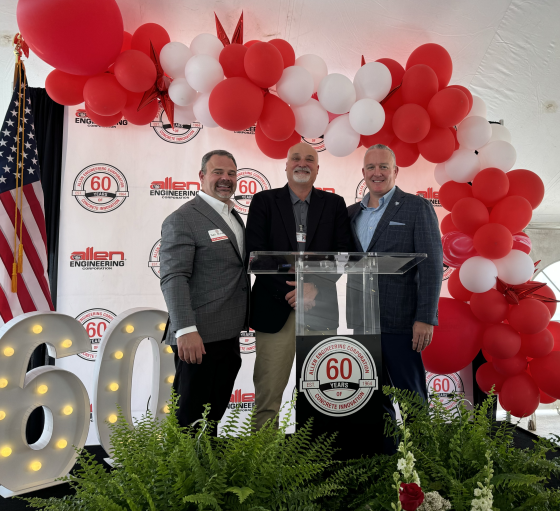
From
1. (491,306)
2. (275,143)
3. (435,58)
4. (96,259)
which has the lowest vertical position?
(491,306)

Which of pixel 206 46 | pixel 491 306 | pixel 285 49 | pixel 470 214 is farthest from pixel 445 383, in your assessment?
pixel 206 46

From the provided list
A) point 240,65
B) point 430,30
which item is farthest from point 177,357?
point 430,30

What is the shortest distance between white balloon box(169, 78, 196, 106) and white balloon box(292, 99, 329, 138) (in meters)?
0.66

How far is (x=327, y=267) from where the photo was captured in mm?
1471

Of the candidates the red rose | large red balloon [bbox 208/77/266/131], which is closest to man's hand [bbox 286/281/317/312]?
the red rose

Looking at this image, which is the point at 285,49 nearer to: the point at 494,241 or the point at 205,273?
the point at 205,273

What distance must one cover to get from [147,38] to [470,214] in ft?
7.47

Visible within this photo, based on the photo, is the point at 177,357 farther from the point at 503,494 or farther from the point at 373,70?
the point at 373,70

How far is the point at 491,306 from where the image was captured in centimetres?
286

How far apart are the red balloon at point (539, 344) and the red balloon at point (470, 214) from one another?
77cm

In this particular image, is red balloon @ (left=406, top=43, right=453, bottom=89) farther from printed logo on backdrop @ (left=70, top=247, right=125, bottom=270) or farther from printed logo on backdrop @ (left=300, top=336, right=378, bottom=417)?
printed logo on backdrop @ (left=70, top=247, right=125, bottom=270)

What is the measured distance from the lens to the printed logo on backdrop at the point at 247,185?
342 centimetres

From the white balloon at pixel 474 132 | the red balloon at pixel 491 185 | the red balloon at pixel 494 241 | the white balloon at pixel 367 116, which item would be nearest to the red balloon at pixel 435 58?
the white balloon at pixel 474 132

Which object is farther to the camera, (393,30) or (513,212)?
(393,30)
